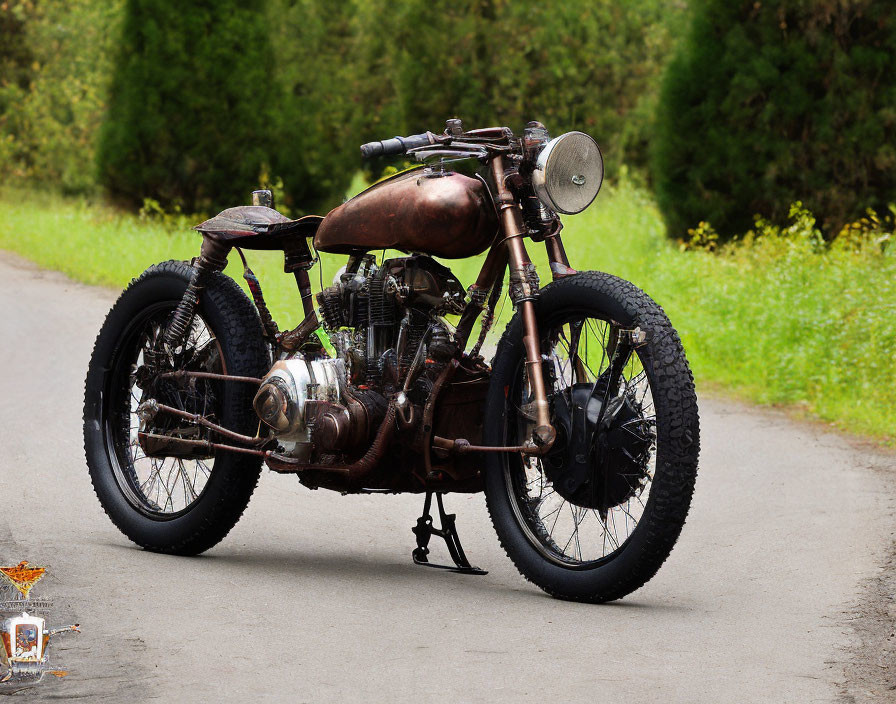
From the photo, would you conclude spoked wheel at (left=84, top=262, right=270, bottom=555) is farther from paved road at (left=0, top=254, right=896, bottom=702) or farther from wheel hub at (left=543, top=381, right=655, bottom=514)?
wheel hub at (left=543, top=381, right=655, bottom=514)

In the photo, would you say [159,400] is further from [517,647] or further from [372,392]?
[517,647]

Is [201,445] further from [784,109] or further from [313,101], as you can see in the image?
[313,101]

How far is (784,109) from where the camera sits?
14242 mm

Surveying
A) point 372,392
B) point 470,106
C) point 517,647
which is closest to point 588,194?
point 372,392

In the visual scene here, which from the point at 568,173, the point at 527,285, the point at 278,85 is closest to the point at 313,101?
the point at 278,85

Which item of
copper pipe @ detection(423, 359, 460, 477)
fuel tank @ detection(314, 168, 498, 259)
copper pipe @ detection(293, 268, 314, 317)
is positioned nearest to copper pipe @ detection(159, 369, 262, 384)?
copper pipe @ detection(293, 268, 314, 317)

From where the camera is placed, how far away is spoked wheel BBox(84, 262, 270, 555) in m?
5.72

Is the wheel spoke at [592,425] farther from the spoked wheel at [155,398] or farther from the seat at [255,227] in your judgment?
the spoked wheel at [155,398]

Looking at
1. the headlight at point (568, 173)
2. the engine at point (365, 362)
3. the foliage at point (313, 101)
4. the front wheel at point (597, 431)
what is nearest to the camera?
the front wheel at point (597, 431)

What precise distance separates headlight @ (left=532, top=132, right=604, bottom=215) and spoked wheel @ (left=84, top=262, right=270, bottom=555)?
1.45m

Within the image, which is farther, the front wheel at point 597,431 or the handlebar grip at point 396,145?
the handlebar grip at point 396,145

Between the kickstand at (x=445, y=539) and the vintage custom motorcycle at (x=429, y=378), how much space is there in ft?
0.04

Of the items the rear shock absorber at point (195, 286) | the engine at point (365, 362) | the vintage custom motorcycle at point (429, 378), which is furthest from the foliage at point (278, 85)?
the engine at point (365, 362)

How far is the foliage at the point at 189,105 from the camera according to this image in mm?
19984
